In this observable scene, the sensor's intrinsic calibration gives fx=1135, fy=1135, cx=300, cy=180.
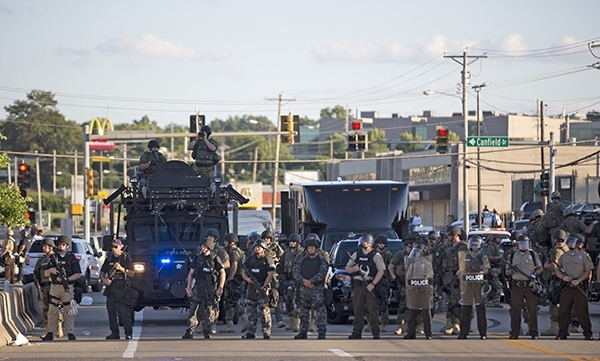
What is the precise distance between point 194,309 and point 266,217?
102 feet

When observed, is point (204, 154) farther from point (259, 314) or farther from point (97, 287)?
point (97, 287)

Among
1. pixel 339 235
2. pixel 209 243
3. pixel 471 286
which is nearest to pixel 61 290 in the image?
pixel 209 243

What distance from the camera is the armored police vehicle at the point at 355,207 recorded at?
29.4 m

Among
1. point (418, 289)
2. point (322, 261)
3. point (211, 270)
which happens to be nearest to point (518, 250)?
point (418, 289)

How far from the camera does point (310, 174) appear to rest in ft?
398

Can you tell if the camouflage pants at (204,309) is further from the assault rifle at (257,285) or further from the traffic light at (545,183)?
the traffic light at (545,183)

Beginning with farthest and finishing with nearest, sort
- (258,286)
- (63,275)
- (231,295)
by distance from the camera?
(231,295), (63,275), (258,286)

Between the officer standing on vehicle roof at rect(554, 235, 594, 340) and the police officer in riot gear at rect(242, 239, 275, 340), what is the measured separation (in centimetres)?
510

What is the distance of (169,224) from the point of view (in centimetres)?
2428

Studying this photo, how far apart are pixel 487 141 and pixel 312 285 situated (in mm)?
26718

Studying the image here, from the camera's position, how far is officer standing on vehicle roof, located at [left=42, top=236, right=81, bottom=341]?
20484mm

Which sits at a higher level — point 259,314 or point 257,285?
point 257,285

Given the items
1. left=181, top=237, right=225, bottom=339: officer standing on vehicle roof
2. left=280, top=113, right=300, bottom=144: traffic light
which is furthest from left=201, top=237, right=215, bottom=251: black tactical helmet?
left=280, top=113, right=300, bottom=144: traffic light

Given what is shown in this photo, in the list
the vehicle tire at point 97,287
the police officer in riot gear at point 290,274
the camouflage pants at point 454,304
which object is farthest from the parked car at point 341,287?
the vehicle tire at point 97,287
